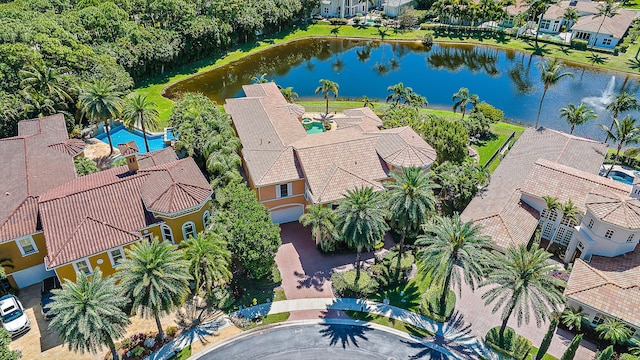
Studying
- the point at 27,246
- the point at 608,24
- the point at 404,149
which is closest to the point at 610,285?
the point at 404,149

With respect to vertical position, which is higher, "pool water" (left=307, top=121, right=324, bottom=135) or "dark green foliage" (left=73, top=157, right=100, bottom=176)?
"dark green foliage" (left=73, top=157, right=100, bottom=176)

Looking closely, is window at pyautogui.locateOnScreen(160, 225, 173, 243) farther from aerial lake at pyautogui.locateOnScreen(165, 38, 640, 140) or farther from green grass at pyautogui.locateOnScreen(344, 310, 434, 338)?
aerial lake at pyautogui.locateOnScreen(165, 38, 640, 140)

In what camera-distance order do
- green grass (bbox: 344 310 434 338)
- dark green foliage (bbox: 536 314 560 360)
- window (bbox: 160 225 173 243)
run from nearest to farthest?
dark green foliage (bbox: 536 314 560 360) < green grass (bbox: 344 310 434 338) < window (bbox: 160 225 173 243)

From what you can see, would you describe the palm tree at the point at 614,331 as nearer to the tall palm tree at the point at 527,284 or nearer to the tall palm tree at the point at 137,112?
the tall palm tree at the point at 527,284

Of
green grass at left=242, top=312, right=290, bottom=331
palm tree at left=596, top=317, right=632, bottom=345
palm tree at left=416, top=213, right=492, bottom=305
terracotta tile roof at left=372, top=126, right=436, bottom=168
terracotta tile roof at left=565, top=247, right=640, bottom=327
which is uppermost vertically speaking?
terracotta tile roof at left=372, top=126, right=436, bottom=168

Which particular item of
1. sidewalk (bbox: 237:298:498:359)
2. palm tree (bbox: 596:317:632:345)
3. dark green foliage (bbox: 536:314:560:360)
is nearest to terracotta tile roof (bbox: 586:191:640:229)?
palm tree (bbox: 596:317:632:345)

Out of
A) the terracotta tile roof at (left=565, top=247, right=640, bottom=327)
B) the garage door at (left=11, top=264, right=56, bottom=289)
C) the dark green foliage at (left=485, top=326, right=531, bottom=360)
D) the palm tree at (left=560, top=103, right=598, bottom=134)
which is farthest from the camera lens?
the palm tree at (left=560, top=103, right=598, bottom=134)

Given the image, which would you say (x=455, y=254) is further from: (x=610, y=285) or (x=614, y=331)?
(x=610, y=285)

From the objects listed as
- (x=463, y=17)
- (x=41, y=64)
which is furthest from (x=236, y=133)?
(x=463, y=17)
